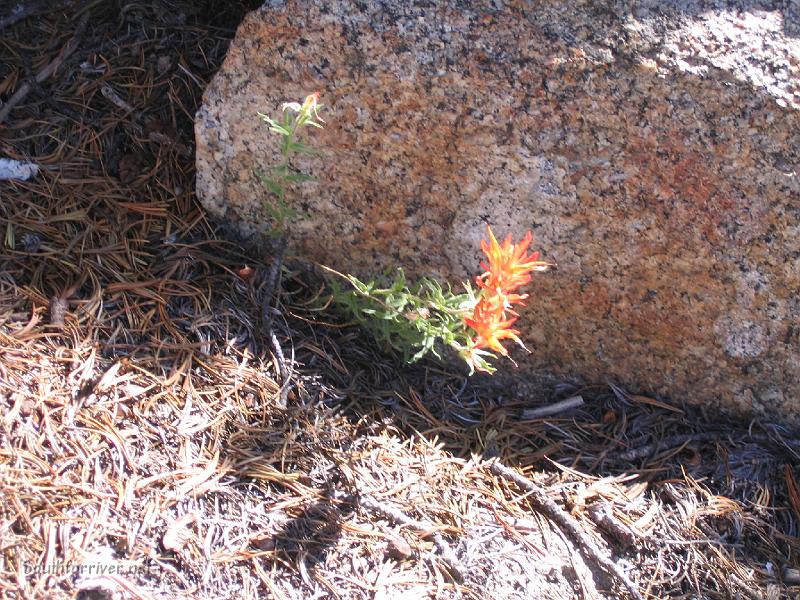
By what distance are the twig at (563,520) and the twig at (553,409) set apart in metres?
0.26

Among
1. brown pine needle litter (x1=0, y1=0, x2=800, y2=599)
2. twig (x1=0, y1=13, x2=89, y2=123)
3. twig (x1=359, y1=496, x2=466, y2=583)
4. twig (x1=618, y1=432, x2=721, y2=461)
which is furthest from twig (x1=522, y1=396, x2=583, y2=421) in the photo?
twig (x1=0, y1=13, x2=89, y2=123)

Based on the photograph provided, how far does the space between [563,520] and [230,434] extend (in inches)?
39.0

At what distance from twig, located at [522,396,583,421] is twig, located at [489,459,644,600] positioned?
10.2 inches

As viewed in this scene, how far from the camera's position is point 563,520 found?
88.4 inches

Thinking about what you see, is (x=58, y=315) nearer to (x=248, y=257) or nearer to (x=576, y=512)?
(x=248, y=257)

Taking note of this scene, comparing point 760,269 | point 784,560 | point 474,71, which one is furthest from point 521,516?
point 474,71

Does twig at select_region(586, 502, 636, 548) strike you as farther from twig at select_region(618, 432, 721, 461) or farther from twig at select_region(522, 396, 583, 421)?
twig at select_region(522, 396, 583, 421)

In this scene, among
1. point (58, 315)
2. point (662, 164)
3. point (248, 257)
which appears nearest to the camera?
point (58, 315)

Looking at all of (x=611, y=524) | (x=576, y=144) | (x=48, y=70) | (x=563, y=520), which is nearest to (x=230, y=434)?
(x=563, y=520)

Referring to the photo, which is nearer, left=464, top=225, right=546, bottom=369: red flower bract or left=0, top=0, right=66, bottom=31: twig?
left=464, top=225, right=546, bottom=369: red flower bract

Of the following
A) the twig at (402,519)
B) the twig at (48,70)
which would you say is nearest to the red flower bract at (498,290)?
the twig at (402,519)

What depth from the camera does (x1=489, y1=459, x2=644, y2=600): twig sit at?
2.14 meters

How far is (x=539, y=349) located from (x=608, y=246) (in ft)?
1.40

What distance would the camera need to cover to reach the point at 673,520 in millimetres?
2332
